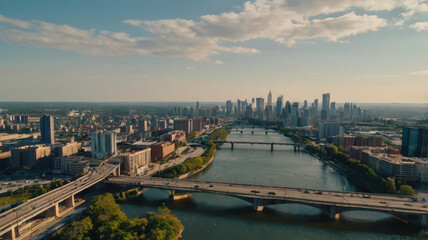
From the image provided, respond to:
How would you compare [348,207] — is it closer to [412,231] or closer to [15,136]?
[412,231]

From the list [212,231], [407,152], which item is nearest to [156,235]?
[212,231]

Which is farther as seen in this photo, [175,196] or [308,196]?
[175,196]

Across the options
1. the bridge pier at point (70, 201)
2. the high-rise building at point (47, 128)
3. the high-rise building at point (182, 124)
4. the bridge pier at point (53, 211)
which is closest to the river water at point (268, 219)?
the bridge pier at point (70, 201)

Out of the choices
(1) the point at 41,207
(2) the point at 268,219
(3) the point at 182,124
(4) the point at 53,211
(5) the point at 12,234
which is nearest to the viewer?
(5) the point at 12,234

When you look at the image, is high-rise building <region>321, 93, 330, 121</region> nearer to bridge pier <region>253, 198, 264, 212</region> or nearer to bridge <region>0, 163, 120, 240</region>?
bridge pier <region>253, 198, 264, 212</region>

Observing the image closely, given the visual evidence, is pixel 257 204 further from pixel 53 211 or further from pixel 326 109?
pixel 326 109

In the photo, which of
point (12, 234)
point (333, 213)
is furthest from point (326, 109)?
point (12, 234)

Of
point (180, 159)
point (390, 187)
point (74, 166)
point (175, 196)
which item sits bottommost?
point (180, 159)
